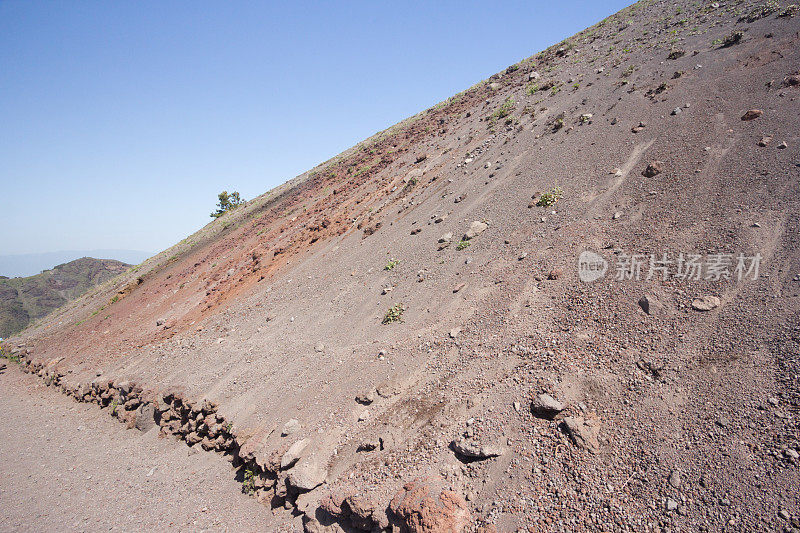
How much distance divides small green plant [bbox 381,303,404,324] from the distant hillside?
59.4m

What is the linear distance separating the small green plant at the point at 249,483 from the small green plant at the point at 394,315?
4354 mm

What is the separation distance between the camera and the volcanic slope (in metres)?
4.14

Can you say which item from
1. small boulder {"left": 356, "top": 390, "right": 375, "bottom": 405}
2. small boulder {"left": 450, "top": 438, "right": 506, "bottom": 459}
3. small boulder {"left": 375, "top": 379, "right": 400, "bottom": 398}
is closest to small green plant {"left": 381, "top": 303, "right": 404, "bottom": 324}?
small boulder {"left": 375, "top": 379, "right": 400, "bottom": 398}

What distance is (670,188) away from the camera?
27.5 feet

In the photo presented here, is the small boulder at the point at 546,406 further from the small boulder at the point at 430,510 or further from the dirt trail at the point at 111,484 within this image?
the dirt trail at the point at 111,484

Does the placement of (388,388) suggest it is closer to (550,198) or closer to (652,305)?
(652,305)

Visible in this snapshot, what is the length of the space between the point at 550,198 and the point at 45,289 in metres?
87.2

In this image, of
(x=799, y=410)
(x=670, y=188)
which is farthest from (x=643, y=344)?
(x=670, y=188)

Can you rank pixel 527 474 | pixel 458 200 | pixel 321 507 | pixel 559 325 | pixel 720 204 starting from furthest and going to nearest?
1. pixel 458 200
2. pixel 720 204
3. pixel 559 325
4. pixel 321 507
5. pixel 527 474

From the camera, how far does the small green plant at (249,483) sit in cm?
652

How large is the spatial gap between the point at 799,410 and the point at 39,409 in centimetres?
2169

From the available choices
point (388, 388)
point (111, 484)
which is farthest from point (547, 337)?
point (111, 484)

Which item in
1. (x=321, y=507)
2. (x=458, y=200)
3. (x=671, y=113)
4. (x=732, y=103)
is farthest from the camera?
(x=458, y=200)

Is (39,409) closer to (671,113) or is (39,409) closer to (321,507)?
(321,507)
